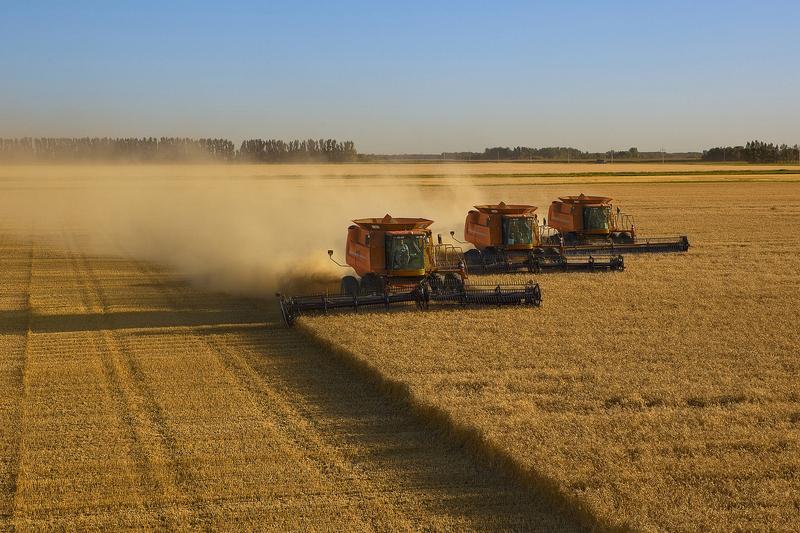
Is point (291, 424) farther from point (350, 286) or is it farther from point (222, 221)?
point (222, 221)

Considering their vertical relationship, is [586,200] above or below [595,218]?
above

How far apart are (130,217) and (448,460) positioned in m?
46.1

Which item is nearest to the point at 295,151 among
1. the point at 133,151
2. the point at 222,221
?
the point at 133,151

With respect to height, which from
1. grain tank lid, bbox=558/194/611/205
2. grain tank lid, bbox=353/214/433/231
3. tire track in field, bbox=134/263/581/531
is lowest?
tire track in field, bbox=134/263/581/531

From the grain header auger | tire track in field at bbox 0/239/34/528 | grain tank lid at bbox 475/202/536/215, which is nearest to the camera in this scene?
tire track in field at bbox 0/239/34/528

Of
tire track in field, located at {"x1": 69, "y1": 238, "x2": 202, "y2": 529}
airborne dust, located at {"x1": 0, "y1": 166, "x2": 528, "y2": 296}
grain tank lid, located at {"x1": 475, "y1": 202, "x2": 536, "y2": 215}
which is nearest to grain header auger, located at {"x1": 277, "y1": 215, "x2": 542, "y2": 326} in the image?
airborne dust, located at {"x1": 0, "y1": 166, "x2": 528, "y2": 296}

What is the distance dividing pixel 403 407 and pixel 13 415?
221 inches

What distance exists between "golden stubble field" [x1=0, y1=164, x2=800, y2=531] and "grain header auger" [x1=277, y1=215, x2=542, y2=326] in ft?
2.16

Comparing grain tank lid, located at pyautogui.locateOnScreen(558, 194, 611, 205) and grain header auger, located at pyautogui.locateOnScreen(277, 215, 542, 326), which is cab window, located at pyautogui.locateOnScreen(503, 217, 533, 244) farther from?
grain header auger, located at pyautogui.locateOnScreen(277, 215, 542, 326)

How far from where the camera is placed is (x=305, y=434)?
477 inches

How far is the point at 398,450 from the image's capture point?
1158cm

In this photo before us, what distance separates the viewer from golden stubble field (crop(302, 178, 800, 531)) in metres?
9.62

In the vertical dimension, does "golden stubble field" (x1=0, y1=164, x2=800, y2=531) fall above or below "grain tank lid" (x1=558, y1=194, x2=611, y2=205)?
below

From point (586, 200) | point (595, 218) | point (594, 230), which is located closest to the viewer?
point (594, 230)
